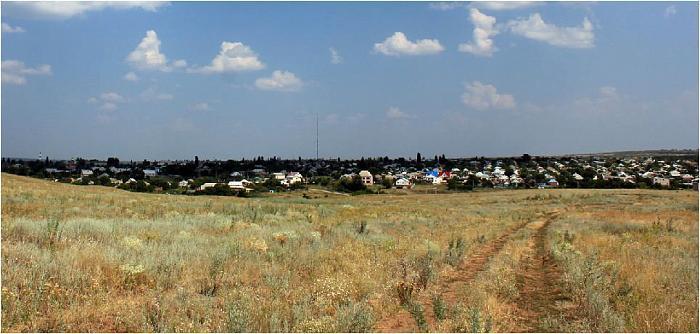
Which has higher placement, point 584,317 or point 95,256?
point 95,256

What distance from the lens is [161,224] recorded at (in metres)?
16.2

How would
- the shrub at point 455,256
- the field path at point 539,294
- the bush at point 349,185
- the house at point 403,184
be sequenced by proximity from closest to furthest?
1. the field path at point 539,294
2. the shrub at point 455,256
3. the bush at point 349,185
4. the house at point 403,184

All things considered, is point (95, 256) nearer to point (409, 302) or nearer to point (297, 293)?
point (297, 293)

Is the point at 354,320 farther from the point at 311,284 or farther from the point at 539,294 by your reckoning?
the point at 539,294

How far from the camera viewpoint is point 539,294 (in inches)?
404

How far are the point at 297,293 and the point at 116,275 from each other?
128 inches

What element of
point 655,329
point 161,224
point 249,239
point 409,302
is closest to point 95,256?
point 249,239

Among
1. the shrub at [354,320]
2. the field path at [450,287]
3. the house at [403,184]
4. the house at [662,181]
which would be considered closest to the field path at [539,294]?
the field path at [450,287]

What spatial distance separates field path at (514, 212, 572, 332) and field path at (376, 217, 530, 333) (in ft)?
3.91

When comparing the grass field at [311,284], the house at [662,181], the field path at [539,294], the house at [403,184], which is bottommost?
the house at [403,184]

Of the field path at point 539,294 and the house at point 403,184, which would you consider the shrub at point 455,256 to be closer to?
the field path at point 539,294

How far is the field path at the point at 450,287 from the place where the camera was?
24.9 feet

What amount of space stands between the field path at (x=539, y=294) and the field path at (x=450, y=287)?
3.91 feet

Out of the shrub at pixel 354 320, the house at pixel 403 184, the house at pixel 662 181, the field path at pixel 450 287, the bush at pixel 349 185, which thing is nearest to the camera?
the shrub at pixel 354 320
